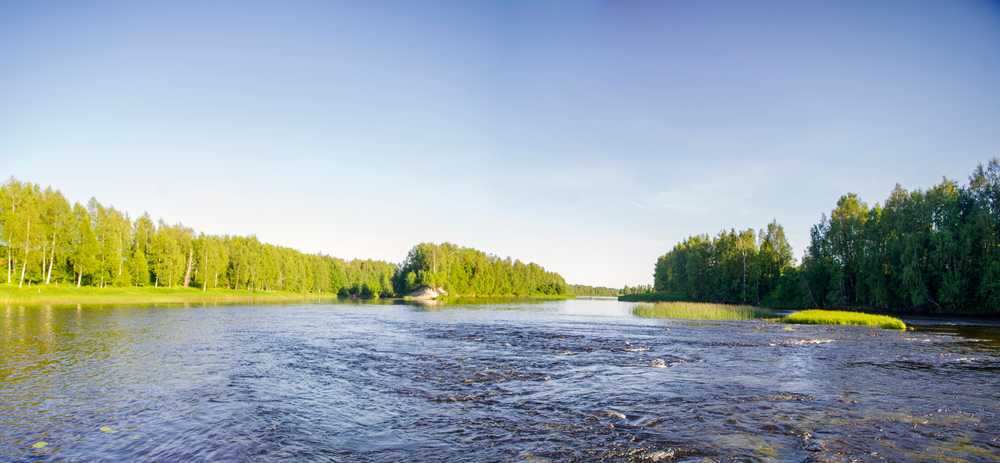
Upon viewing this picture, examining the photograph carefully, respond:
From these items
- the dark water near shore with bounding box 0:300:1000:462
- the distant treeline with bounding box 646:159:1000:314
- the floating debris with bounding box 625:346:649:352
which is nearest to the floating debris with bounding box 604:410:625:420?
the dark water near shore with bounding box 0:300:1000:462

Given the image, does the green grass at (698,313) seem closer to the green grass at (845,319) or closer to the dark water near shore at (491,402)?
the green grass at (845,319)

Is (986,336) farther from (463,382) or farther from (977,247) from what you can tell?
(463,382)

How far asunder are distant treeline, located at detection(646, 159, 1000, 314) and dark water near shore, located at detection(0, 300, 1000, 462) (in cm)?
4569

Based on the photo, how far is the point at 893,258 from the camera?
74062 millimetres

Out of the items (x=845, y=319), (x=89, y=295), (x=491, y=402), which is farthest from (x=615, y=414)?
(x=89, y=295)

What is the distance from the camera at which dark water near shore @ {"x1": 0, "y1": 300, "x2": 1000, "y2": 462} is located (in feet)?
37.9

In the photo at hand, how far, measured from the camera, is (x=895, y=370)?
22.3m

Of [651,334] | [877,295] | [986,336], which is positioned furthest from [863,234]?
[651,334]

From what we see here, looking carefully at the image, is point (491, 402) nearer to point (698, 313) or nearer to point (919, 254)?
point (698, 313)

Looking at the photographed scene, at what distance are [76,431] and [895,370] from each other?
96.4ft

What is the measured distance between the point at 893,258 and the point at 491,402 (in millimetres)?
81559

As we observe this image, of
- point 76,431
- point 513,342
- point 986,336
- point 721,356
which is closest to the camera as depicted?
point 76,431

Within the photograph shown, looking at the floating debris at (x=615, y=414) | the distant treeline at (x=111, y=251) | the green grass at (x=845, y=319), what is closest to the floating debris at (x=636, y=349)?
the floating debris at (x=615, y=414)

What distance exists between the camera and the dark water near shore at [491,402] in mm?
11555
